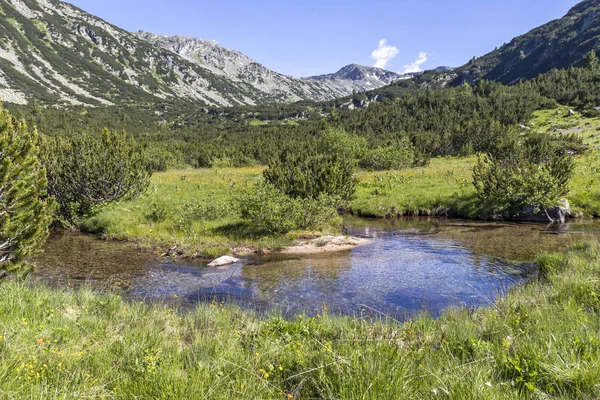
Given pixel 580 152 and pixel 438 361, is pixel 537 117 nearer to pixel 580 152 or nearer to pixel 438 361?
pixel 580 152

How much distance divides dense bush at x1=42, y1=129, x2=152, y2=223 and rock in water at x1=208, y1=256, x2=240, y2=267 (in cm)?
1333

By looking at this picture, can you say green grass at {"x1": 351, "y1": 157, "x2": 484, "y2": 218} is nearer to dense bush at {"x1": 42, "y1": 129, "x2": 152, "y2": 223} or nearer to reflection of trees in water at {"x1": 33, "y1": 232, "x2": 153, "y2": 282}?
dense bush at {"x1": 42, "y1": 129, "x2": 152, "y2": 223}

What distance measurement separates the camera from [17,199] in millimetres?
10656

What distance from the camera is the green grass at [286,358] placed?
3.96 meters

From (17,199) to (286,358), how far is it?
9685 millimetres

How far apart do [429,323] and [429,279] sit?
749cm

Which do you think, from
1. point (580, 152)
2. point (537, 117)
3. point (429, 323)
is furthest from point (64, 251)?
point (537, 117)

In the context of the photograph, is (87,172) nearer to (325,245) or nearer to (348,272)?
(325,245)

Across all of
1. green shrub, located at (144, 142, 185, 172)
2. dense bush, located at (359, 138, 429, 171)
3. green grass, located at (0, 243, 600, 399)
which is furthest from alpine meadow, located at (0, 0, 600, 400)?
green shrub, located at (144, 142, 185, 172)

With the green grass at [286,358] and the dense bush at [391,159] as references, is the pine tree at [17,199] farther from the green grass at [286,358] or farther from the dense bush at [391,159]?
the dense bush at [391,159]

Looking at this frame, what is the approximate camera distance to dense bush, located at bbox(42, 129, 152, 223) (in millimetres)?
25750

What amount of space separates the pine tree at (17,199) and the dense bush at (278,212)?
39.3ft

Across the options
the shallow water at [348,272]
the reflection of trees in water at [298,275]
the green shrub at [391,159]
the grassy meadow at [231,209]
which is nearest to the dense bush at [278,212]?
the grassy meadow at [231,209]

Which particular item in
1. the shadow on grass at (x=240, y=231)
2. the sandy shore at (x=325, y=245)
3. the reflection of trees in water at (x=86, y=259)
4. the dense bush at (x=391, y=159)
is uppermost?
the dense bush at (x=391, y=159)
